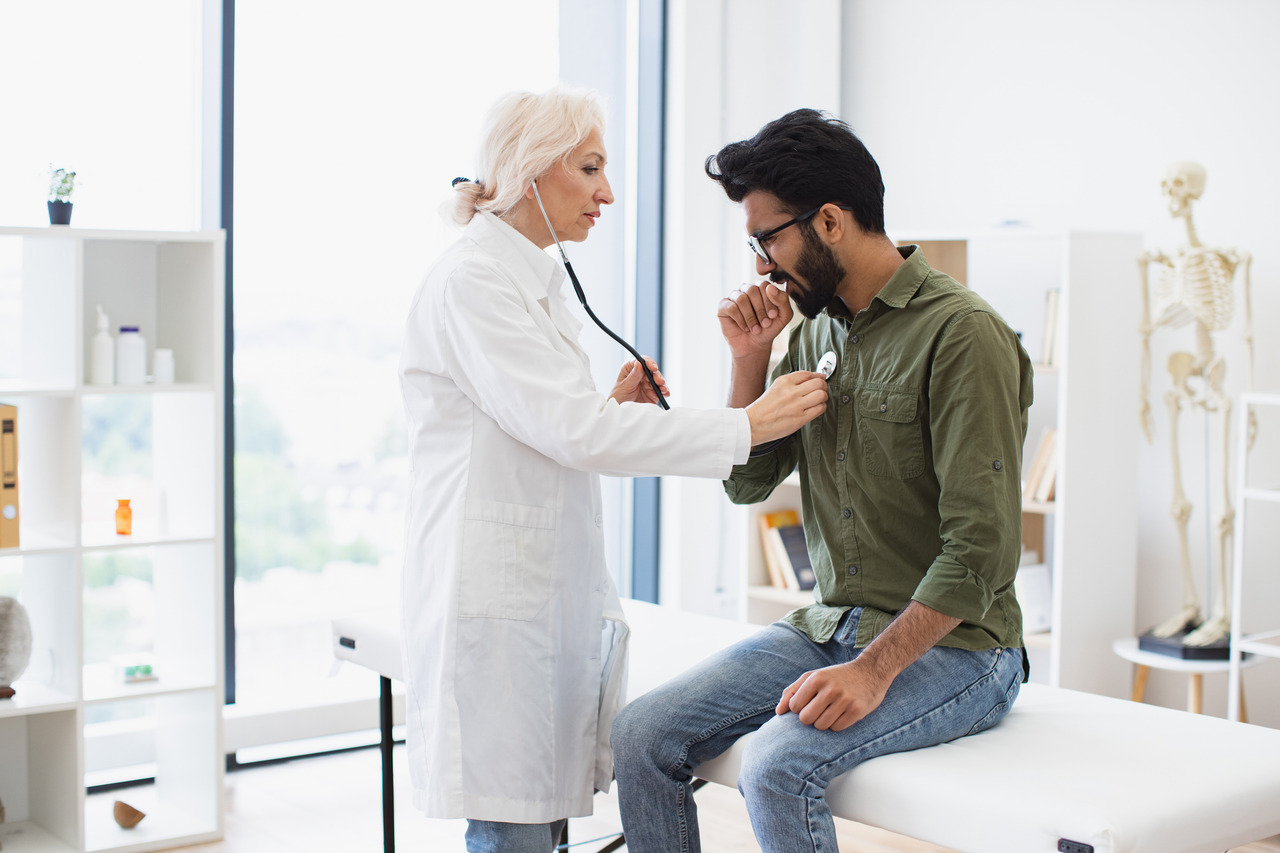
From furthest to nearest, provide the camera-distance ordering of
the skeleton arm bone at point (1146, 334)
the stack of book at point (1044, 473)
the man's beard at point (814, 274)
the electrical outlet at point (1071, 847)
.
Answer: the stack of book at point (1044, 473)
the skeleton arm bone at point (1146, 334)
the man's beard at point (814, 274)
the electrical outlet at point (1071, 847)

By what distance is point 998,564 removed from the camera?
1.46 meters

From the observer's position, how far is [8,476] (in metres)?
2.38

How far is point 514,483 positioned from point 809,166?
589 millimetres

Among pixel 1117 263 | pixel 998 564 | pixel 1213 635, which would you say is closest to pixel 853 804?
pixel 998 564

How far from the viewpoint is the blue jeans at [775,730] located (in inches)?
54.9

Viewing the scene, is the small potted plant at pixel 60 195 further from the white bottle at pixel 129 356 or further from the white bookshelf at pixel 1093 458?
the white bookshelf at pixel 1093 458

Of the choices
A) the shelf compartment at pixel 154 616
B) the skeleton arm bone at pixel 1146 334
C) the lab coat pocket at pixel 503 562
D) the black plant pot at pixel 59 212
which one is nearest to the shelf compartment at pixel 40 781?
the shelf compartment at pixel 154 616

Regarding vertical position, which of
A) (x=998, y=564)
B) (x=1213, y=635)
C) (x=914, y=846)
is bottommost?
(x=914, y=846)

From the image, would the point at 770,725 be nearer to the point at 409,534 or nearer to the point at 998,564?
the point at 998,564

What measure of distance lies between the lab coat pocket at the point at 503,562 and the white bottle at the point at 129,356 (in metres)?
1.31

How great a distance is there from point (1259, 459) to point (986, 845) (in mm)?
2032

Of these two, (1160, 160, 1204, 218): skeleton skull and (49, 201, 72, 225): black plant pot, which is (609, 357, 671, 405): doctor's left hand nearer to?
(49, 201, 72, 225): black plant pot

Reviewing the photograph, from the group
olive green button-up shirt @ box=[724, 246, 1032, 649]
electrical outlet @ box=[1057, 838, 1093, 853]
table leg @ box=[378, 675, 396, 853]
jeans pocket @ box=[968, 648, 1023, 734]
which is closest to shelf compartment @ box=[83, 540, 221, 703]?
table leg @ box=[378, 675, 396, 853]

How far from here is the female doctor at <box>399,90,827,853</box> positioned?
153 centimetres
